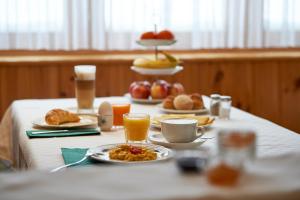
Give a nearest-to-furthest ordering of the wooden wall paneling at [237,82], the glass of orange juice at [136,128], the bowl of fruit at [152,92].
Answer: the glass of orange juice at [136,128], the bowl of fruit at [152,92], the wooden wall paneling at [237,82]

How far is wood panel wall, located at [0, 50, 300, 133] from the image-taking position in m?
3.58

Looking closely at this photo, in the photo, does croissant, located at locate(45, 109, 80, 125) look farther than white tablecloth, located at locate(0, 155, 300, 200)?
Yes

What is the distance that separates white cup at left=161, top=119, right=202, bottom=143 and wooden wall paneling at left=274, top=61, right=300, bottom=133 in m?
2.22

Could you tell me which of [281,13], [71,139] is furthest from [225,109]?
[281,13]

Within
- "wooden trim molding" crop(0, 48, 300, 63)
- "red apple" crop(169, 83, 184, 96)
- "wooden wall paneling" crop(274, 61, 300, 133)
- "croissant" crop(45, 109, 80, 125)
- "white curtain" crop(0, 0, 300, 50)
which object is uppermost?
"white curtain" crop(0, 0, 300, 50)

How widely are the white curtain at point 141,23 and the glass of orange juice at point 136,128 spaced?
1857 millimetres

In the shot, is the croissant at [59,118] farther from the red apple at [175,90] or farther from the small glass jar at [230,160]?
the small glass jar at [230,160]

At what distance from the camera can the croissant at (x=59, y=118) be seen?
210 centimetres

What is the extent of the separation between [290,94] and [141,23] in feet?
3.43

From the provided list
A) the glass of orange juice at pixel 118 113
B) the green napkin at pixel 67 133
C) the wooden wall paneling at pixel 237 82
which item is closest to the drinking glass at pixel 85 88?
the glass of orange juice at pixel 118 113

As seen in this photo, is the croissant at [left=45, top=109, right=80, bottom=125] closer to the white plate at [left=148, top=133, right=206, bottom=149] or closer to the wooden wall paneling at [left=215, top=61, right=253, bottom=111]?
the white plate at [left=148, top=133, right=206, bottom=149]

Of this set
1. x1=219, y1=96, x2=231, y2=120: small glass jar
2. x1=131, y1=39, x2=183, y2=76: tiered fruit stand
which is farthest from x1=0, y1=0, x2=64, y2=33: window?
x1=219, y1=96, x2=231, y2=120: small glass jar

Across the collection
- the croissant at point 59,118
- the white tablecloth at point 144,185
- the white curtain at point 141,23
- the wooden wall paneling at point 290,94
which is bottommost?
the wooden wall paneling at point 290,94

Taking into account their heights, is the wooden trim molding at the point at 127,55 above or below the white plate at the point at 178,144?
above
